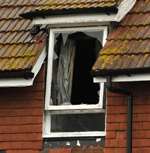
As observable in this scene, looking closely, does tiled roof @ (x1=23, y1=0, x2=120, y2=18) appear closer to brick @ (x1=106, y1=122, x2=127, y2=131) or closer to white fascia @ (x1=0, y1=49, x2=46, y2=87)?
white fascia @ (x1=0, y1=49, x2=46, y2=87)

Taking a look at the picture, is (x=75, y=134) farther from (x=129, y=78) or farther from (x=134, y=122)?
(x=129, y=78)

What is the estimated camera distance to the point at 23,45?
54.7 feet

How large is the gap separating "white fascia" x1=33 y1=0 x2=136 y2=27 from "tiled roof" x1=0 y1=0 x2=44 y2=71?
0.37 meters

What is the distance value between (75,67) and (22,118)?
1.29m

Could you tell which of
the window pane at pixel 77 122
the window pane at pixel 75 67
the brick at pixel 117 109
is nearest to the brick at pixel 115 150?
the window pane at pixel 77 122

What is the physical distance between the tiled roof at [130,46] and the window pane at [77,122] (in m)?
0.95

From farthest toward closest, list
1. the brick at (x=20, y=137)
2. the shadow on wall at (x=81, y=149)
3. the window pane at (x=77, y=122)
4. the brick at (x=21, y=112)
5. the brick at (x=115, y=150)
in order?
the brick at (x=21, y=112), the brick at (x=20, y=137), the window pane at (x=77, y=122), the shadow on wall at (x=81, y=149), the brick at (x=115, y=150)

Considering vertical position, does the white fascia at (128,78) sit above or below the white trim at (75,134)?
above

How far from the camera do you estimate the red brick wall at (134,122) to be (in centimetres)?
1559

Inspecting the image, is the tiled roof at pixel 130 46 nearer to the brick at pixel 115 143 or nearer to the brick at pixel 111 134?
the brick at pixel 111 134

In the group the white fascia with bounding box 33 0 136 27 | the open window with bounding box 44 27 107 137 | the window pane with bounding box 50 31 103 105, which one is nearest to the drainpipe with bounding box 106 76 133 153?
the open window with bounding box 44 27 107 137

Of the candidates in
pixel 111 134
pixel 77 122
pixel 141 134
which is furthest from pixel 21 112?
pixel 141 134

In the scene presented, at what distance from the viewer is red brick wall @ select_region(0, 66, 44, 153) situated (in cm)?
1622

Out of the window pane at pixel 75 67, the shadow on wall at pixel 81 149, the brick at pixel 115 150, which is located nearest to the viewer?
the brick at pixel 115 150
